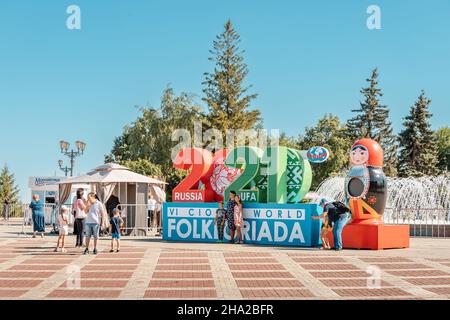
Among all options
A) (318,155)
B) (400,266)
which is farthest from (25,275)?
(318,155)

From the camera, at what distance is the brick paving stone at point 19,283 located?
36.4 ft

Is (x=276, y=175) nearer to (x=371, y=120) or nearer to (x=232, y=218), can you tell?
(x=232, y=218)

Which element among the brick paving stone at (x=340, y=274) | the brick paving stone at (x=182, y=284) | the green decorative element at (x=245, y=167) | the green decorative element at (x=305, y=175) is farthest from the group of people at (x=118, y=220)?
the brick paving stone at (x=182, y=284)

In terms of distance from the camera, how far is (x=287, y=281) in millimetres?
11906

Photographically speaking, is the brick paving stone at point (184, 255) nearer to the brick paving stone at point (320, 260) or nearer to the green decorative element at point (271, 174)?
the brick paving stone at point (320, 260)

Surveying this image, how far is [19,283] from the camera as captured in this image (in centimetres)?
1147

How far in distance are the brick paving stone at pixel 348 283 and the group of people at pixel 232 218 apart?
327 inches

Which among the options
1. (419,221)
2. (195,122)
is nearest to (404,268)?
(419,221)

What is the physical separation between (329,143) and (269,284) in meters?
53.9

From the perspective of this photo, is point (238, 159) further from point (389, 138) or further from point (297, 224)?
point (389, 138)

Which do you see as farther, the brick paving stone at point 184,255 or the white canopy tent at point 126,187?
the white canopy tent at point 126,187

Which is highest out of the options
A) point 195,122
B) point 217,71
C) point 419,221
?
point 217,71
